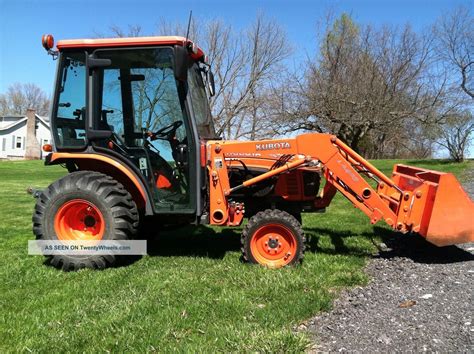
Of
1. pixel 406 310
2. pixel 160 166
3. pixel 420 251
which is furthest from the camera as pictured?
pixel 420 251

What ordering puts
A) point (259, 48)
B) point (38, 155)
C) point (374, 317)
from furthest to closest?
point (38, 155), point (259, 48), point (374, 317)

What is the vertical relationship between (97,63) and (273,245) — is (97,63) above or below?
above

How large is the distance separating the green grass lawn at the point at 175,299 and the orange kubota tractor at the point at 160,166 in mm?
446

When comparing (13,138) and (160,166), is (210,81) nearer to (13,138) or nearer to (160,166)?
(160,166)

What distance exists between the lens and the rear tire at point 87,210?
525cm

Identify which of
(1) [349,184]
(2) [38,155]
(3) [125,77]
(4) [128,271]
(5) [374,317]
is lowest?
(2) [38,155]

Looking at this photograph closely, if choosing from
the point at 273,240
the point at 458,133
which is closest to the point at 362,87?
the point at 458,133

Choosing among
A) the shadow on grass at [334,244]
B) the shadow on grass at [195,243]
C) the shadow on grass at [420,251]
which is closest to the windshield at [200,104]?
the shadow on grass at [195,243]

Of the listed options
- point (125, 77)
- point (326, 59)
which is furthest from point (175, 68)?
point (326, 59)

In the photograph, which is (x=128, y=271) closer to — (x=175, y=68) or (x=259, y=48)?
(x=175, y=68)

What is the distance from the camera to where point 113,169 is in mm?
5648

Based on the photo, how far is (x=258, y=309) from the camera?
3.98 meters

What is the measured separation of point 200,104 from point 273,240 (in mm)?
1957

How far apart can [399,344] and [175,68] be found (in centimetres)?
344
